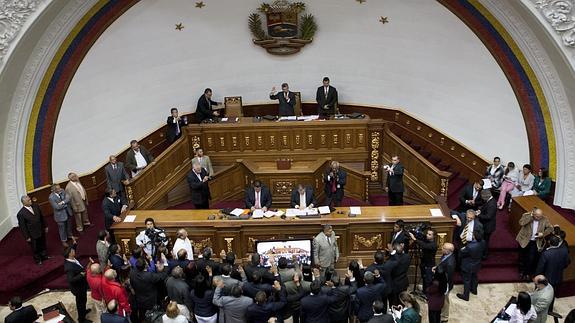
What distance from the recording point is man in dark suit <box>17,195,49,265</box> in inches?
387

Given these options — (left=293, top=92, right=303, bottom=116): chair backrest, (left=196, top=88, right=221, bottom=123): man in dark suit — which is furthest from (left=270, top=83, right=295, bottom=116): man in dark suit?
(left=196, top=88, right=221, bottom=123): man in dark suit

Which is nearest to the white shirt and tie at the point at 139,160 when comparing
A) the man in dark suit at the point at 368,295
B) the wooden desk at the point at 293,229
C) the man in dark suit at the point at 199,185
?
the man in dark suit at the point at 199,185

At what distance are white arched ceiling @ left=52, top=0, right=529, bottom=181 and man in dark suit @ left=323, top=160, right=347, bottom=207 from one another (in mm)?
3434

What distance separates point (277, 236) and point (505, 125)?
5676 mm

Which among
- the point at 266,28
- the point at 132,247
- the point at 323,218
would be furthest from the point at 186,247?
the point at 266,28

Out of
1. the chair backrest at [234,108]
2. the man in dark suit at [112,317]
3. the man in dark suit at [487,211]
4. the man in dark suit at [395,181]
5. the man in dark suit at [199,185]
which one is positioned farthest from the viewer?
the chair backrest at [234,108]

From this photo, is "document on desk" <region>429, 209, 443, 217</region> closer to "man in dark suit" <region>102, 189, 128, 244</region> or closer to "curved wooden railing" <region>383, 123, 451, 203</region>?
"curved wooden railing" <region>383, 123, 451, 203</region>

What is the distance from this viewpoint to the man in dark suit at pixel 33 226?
982cm

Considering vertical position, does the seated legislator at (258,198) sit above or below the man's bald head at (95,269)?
above

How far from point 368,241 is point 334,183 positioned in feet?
6.15

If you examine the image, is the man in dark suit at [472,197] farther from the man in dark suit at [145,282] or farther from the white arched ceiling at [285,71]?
the man in dark suit at [145,282]

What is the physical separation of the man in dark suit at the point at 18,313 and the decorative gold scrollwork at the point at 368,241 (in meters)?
5.08

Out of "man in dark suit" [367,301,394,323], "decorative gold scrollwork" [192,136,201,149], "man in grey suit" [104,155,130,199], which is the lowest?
"man in dark suit" [367,301,394,323]

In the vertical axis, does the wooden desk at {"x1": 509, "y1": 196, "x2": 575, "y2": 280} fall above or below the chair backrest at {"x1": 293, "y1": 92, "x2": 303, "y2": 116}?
below
